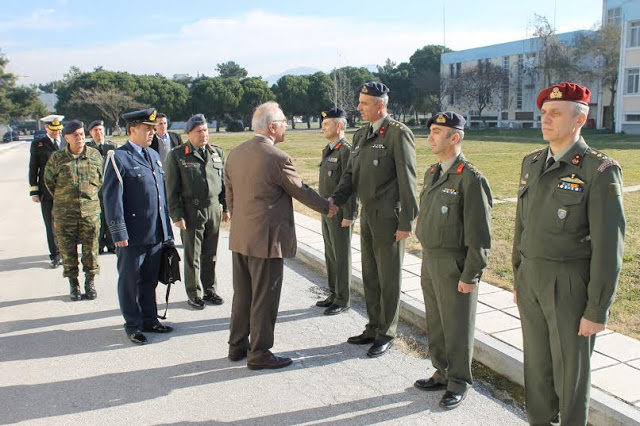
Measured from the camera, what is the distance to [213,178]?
606 centimetres

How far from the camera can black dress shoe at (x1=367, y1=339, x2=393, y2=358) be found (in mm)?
4641

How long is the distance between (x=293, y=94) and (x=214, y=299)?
69222mm

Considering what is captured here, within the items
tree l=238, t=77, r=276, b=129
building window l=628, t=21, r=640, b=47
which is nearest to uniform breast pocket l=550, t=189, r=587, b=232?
building window l=628, t=21, r=640, b=47

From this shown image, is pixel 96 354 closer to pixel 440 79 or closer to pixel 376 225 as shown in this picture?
pixel 376 225

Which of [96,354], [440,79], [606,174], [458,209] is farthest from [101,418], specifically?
[440,79]

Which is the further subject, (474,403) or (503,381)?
(503,381)

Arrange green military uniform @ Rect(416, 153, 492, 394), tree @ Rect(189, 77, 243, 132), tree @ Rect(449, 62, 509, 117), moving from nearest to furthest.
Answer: green military uniform @ Rect(416, 153, 492, 394) → tree @ Rect(449, 62, 509, 117) → tree @ Rect(189, 77, 243, 132)

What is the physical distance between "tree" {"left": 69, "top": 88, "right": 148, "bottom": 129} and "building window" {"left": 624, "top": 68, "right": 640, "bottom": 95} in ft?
156

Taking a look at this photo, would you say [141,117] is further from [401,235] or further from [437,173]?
[437,173]

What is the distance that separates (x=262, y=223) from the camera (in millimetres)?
4285

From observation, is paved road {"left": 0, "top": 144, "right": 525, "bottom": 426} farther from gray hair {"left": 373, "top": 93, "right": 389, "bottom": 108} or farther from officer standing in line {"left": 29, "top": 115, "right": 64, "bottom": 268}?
gray hair {"left": 373, "top": 93, "right": 389, "bottom": 108}

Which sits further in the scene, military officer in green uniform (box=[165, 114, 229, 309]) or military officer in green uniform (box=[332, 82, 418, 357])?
military officer in green uniform (box=[165, 114, 229, 309])

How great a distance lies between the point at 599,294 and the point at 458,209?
1.12m

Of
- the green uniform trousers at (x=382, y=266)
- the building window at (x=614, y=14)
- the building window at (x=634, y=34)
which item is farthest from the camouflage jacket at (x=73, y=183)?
the building window at (x=614, y=14)
